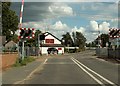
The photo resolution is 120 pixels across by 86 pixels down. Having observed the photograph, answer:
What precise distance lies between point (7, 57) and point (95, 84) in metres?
13.2

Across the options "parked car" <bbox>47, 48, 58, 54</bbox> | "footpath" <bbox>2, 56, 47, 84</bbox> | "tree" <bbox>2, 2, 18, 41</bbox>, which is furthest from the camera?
"parked car" <bbox>47, 48, 58, 54</bbox>

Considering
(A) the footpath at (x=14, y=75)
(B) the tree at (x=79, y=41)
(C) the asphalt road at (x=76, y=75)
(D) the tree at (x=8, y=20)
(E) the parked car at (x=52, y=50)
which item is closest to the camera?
(C) the asphalt road at (x=76, y=75)

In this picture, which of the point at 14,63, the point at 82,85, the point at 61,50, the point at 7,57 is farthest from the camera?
the point at 61,50

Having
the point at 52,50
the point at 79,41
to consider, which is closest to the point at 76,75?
the point at 52,50

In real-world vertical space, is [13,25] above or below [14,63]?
above

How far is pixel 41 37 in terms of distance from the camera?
85.4m

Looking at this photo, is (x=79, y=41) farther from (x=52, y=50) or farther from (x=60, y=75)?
(x=60, y=75)

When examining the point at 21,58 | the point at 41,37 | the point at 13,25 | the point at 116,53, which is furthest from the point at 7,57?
the point at 41,37

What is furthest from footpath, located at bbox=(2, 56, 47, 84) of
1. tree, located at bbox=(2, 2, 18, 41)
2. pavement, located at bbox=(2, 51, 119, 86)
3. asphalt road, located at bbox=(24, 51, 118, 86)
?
tree, located at bbox=(2, 2, 18, 41)

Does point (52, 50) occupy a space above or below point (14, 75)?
above

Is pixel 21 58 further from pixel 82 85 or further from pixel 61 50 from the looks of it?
pixel 61 50

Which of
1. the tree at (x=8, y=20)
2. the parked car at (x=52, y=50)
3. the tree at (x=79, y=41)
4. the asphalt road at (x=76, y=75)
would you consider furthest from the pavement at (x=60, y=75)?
the tree at (x=79, y=41)

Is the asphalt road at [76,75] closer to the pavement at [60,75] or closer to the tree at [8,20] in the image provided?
the pavement at [60,75]

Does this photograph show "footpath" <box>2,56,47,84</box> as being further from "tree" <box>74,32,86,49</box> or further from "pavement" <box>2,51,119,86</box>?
"tree" <box>74,32,86,49</box>
